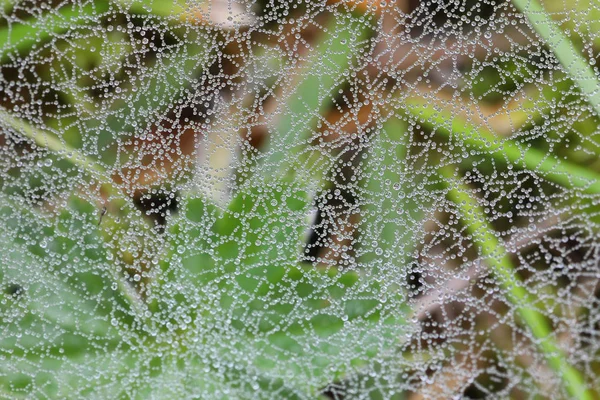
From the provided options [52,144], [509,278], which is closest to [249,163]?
[52,144]

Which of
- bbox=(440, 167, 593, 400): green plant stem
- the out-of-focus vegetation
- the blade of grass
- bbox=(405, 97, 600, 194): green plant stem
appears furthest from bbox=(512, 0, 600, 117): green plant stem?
the blade of grass

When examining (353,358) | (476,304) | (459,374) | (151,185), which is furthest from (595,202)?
(151,185)

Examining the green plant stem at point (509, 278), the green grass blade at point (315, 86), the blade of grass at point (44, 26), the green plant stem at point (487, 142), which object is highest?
the blade of grass at point (44, 26)

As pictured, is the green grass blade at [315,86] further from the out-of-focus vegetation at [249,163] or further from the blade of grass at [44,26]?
the blade of grass at [44,26]

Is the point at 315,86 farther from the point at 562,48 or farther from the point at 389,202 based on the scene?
the point at 562,48

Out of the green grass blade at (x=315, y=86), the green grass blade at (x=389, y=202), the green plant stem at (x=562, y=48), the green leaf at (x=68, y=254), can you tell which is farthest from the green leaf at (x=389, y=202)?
the green leaf at (x=68, y=254)

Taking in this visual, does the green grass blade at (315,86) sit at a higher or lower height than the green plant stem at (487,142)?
higher
